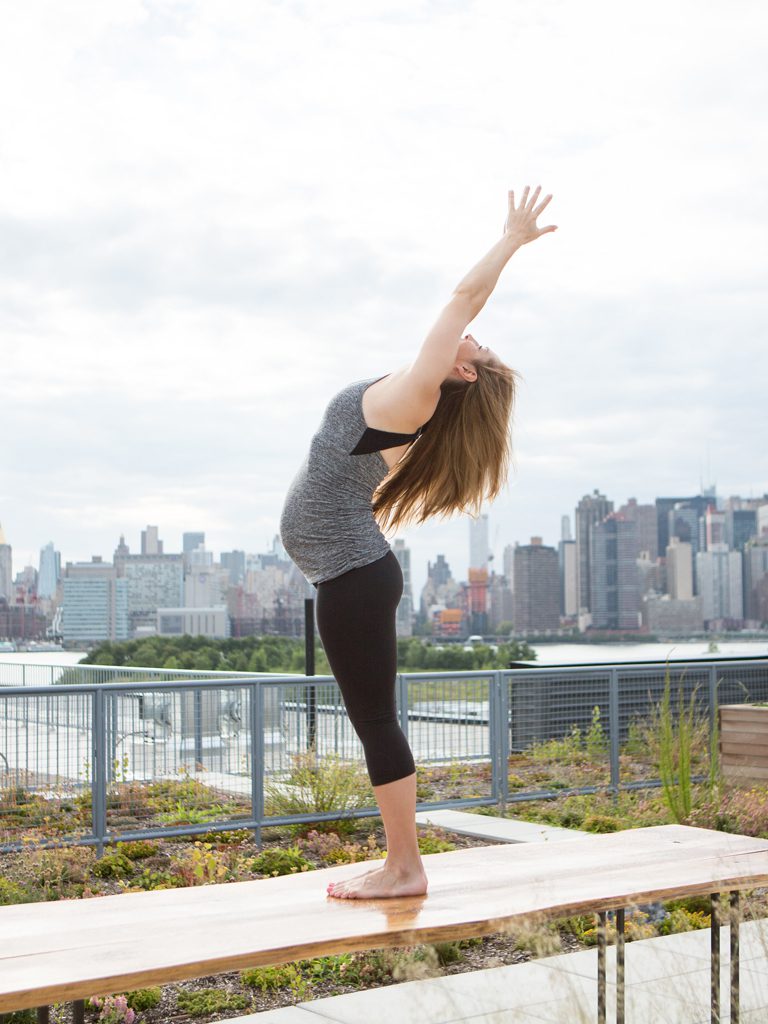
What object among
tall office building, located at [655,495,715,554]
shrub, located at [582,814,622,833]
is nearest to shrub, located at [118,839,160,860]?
shrub, located at [582,814,622,833]

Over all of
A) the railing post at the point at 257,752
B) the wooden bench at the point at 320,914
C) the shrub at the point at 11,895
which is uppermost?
the wooden bench at the point at 320,914

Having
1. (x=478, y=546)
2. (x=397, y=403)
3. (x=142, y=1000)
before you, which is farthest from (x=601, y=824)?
(x=478, y=546)

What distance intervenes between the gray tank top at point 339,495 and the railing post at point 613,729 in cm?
712

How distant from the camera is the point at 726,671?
11617 millimetres

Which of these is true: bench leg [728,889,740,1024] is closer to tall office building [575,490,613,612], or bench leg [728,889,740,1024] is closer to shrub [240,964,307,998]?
shrub [240,964,307,998]

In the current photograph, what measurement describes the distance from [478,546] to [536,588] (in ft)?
10.5

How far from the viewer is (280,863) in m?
6.61

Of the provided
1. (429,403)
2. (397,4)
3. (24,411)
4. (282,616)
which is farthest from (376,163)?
(24,411)

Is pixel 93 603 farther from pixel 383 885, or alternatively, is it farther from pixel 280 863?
pixel 383 885

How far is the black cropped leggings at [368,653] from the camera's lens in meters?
2.80

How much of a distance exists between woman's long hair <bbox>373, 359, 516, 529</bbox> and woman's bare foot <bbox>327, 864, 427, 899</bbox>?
3.04 feet

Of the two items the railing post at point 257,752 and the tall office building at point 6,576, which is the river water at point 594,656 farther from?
the railing post at point 257,752

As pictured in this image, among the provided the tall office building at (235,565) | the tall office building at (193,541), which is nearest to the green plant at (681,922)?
the tall office building at (235,565)

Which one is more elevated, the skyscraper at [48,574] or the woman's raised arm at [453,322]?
the woman's raised arm at [453,322]
